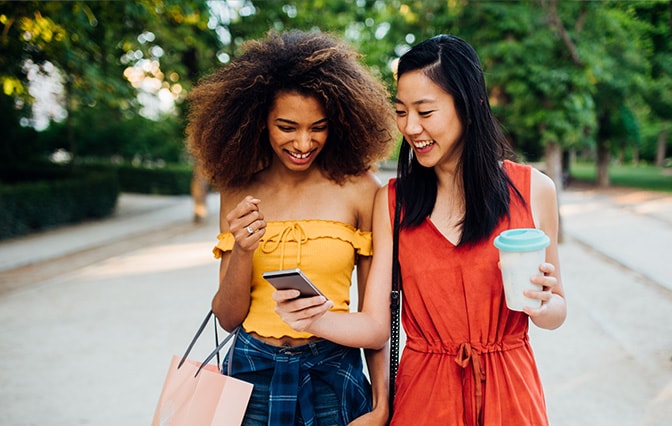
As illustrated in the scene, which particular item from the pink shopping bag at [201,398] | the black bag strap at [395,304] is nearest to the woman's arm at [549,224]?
the black bag strap at [395,304]

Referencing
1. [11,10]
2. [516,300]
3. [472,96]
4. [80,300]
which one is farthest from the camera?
[80,300]

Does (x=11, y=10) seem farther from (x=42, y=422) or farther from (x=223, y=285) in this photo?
(x=223, y=285)

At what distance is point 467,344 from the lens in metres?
1.79

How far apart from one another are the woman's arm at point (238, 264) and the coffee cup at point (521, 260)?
0.71 meters

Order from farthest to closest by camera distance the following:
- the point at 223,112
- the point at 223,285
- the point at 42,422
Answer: the point at 42,422
the point at 223,112
the point at 223,285

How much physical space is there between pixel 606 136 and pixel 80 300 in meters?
24.1

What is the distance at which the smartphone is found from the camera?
5.03 feet

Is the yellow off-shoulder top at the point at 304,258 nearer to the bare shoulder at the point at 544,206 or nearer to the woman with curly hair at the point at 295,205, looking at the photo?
the woman with curly hair at the point at 295,205

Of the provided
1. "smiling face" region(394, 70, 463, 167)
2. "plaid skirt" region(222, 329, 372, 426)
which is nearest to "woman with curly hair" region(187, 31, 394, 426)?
"plaid skirt" region(222, 329, 372, 426)

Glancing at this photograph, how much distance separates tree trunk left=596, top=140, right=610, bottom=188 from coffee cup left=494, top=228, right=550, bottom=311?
26.7m

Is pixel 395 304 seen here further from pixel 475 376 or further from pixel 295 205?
pixel 295 205

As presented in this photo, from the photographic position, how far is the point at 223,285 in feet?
6.63

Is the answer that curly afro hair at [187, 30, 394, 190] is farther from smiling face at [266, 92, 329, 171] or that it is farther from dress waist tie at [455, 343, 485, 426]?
dress waist tie at [455, 343, 485, 426]

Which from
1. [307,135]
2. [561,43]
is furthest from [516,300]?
[561,43]
